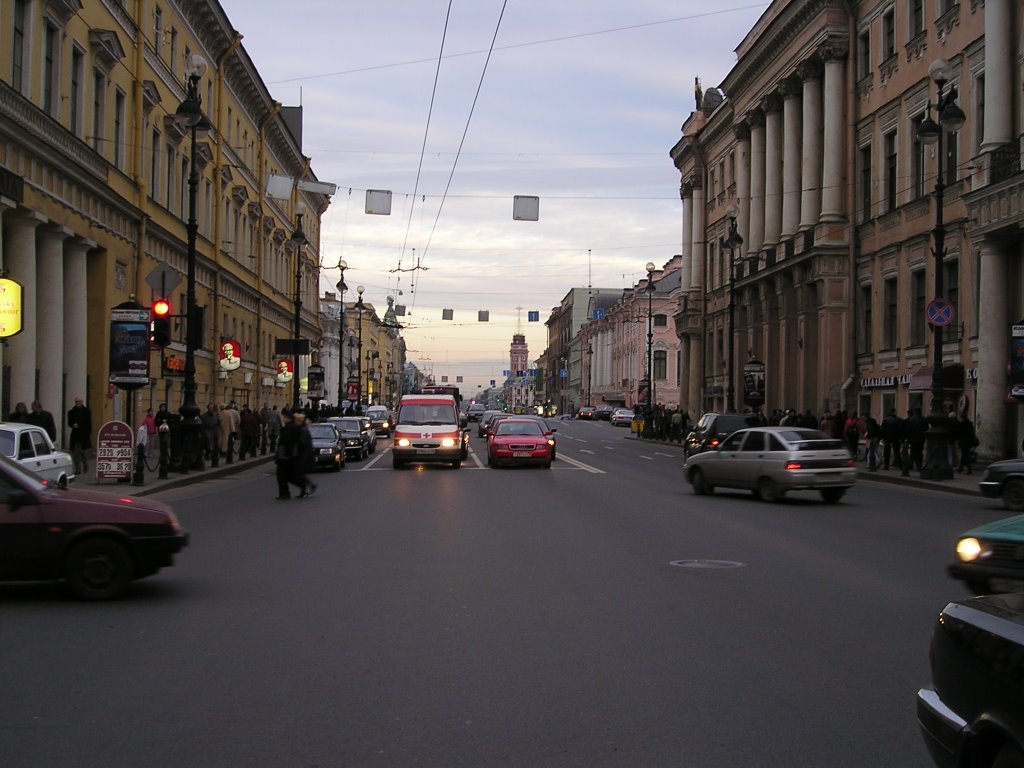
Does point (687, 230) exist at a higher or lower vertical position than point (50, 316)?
higher

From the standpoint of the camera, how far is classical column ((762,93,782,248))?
53500 mm

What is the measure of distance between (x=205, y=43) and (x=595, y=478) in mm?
27126

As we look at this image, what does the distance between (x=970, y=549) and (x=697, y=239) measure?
63940 mm

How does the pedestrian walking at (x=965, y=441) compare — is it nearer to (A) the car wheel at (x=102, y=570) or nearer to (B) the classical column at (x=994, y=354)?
(B) the classical column at (x=994, y=354)

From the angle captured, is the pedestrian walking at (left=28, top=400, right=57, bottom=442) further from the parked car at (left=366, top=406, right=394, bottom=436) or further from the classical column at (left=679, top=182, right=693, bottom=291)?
the classical column at (left=679, top=182, right=693, bottom=291)

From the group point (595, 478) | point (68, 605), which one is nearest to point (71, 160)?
point (595, 478)

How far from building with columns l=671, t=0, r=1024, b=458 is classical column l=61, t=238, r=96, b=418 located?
2285cm

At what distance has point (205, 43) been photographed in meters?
45.1

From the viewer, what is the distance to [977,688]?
394 cm

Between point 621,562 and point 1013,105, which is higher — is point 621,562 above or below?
below

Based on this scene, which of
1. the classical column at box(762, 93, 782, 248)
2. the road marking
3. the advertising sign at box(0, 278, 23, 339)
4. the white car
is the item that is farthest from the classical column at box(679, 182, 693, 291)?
the white car

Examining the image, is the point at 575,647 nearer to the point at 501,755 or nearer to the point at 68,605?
the point at 501,755

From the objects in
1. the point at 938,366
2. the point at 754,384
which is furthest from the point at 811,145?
the point at 938,366

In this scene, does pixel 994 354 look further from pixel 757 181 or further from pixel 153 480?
pixel 757 181
